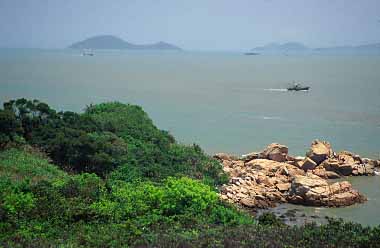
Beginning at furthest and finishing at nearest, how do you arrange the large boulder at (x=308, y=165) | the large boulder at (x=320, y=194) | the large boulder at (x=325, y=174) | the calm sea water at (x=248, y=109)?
1. the calm sea water at (x=248, y=109)
2. the large boulder at (x=308, y=165)
3. the large boulder at (x=325, y=174)
4. the large boulder at (x=320, y=194)

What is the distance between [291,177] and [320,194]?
8.94 ft

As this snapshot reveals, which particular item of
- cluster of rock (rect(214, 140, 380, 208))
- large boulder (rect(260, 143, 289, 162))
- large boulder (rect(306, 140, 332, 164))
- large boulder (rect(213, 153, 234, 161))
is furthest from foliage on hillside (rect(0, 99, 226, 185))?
large boulder (rect(306, 140, 332, 164))

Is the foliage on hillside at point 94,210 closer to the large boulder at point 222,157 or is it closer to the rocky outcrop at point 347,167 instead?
the large boulder at point 222,157

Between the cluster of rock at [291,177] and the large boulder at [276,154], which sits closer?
the cluster of rock at [291,177]

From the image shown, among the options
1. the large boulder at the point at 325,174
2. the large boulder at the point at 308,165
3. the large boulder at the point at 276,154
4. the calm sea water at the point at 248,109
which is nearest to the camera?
the large boulder at the point at 325,174

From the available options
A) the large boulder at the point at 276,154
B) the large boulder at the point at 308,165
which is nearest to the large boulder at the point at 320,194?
the large boulder at the point at 308,165

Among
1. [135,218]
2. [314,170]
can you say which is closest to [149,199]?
[135,218]

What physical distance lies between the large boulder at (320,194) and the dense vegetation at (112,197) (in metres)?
3.39

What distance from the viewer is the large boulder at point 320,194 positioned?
21141 millimetres

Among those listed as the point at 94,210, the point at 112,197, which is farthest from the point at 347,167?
the point at 94,210

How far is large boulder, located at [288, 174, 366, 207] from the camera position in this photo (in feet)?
69.4

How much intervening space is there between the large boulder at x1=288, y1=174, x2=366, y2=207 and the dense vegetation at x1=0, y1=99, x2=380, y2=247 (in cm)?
339

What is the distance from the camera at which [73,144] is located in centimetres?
2145

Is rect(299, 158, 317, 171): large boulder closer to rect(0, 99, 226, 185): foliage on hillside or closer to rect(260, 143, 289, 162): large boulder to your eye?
rect(260, 143, 289, 162): large boulder
